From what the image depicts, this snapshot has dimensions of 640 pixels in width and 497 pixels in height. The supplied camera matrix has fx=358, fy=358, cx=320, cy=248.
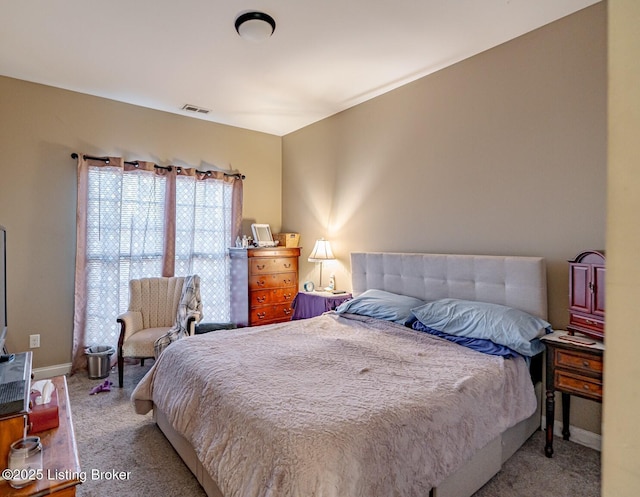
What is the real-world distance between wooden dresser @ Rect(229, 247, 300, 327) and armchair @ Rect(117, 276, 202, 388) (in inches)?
27.0

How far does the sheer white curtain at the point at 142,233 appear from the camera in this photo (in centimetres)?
367

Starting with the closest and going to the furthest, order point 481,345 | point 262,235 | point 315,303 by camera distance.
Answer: point 481,345 → point 315,303 → point 262,235

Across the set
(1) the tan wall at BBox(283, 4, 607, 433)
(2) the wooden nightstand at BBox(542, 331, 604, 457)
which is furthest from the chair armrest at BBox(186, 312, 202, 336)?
(2) the wooden nightstand at BBox(542, 331, 604, 457)

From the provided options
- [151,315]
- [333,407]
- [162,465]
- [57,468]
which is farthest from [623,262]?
[151,315]

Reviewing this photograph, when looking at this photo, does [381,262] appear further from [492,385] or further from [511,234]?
[492,385]

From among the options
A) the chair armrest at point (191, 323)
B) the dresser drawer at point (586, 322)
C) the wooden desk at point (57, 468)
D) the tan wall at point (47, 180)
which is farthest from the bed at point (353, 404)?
the tan wall at point (47, 180)

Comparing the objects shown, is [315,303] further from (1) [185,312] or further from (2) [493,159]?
(2) [493,159]

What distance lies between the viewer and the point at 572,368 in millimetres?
2064

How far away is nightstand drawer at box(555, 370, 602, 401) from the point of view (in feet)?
6.45

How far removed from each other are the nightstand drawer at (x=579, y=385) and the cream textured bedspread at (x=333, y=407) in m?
0.17

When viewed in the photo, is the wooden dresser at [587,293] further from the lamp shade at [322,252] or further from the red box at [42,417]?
the red box at [42,417]

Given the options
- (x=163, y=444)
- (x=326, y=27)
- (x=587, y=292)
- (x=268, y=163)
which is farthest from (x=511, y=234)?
(x=268, y=163)

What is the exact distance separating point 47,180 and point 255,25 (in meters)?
2.65

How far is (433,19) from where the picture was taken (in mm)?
2438
